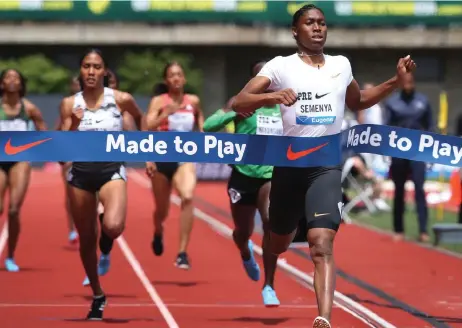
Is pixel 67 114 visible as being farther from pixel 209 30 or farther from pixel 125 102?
pixel 209 30

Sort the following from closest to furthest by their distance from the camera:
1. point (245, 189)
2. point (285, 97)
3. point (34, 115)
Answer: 1. point (285, 97)
2. point (245, 189)
3. point (34, 115)

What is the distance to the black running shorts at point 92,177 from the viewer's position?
33.6 feet

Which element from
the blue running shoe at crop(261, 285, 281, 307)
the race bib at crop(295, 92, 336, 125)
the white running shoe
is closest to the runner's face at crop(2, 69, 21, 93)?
the blue running shoe at crop(261, 285, 281, 307)

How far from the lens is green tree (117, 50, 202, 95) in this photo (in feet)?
173

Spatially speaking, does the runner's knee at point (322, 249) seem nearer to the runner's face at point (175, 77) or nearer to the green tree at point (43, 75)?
the runner's face at point (175, 77)

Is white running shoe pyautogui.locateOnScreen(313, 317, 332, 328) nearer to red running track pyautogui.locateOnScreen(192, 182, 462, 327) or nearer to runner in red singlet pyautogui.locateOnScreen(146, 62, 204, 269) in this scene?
red running track pyautogui.locateOnScreen(192, 182, 462, 327)

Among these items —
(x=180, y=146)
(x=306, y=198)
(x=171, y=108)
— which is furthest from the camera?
(x=171, y=108)

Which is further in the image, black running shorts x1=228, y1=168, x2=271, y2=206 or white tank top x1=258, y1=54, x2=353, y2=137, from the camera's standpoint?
black running shorts x1=228, y1=168, x2=271, y2=206

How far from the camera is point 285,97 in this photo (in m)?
8.09

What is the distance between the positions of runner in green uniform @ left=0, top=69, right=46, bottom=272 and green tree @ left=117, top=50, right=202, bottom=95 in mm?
37398

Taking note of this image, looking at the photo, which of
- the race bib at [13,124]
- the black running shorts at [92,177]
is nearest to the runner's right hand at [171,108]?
the race bib at [13,124]

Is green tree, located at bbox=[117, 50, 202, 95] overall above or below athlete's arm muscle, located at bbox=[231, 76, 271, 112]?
below

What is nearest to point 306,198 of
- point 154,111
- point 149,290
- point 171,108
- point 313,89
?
point 313,89

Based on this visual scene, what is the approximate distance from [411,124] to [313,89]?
30.5 feet
